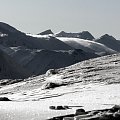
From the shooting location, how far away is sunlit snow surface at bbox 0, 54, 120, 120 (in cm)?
766

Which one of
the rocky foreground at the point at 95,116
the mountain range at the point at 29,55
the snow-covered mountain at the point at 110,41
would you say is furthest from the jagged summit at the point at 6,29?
the rocky foreground at the point at 95,116

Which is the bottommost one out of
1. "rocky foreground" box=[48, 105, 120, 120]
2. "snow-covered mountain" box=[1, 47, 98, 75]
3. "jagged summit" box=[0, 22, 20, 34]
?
"rocky foreground" box=[48, 105, 120, 120]

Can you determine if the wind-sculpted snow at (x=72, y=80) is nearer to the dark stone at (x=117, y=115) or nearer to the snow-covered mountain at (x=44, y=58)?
the dark stone at (x=117, y=115)

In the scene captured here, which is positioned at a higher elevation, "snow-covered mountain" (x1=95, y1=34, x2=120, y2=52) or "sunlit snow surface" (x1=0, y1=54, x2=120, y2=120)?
"snow-covered mountain" (x1=95, y1=34, x2=120, y2=52)

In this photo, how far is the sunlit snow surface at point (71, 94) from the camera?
7.66 meters

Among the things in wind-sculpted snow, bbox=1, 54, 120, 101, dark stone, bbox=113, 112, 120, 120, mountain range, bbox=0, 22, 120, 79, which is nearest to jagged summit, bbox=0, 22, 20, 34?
mountain range, bbox=0, 22, 120, 79

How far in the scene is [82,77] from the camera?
50.3ft

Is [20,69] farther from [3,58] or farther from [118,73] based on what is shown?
[118,73]

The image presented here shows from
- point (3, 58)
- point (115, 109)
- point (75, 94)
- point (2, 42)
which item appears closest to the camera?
point (115, 109)

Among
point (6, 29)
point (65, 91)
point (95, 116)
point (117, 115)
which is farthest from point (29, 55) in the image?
point (117, 115)

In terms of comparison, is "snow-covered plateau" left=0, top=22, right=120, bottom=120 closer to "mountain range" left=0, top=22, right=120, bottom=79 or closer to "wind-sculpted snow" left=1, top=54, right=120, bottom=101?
"wind-sculpted snow" left=1, top=54, right=120, bottom=101

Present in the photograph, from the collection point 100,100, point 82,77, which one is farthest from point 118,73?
point 100,100

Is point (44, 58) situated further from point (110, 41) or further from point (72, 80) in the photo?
point (110, 41)

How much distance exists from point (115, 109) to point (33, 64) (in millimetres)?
93192
